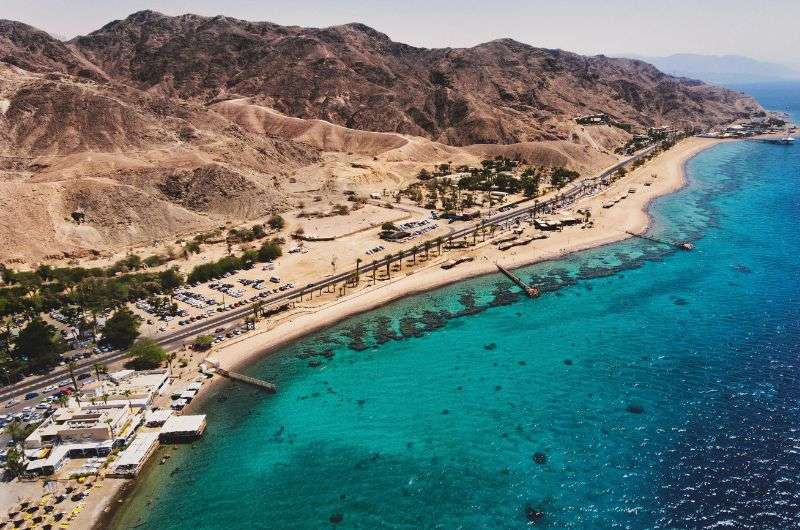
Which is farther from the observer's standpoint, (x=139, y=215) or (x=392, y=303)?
(x=139, y=215)

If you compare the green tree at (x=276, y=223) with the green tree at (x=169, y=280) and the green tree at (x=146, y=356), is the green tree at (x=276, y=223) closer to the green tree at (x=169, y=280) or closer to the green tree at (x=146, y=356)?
the green tree at (x=169, y=280)

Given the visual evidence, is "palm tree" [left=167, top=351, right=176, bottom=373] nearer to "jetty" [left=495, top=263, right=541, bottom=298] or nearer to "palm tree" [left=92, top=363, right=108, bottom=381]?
"palm tree" [left=92, top=363, right=108, bottom=381]

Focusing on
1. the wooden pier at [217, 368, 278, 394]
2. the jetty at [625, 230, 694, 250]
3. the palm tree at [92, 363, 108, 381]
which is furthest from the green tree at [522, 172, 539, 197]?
the palm tree at [92, 363, 108, 381]

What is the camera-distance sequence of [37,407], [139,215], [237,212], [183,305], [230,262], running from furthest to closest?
[237,212]
[139,215]
[230,262]
[183,305]
[37,407]

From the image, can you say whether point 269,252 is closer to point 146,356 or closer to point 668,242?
point 146,356

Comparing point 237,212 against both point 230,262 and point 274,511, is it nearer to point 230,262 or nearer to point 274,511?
point 230,262

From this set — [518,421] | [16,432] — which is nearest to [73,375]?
[16,432]

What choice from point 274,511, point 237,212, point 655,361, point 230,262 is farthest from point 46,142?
point 655,361

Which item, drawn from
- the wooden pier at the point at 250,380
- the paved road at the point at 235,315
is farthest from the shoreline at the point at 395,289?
the paved road at the point at 235,315
